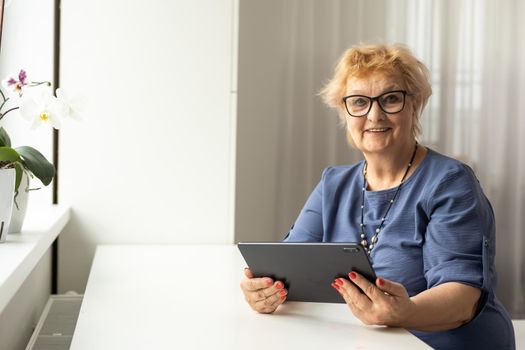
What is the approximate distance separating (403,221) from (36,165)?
3.04 feet

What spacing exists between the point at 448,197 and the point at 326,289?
0.40 meters

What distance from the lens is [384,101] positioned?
6.75 ft

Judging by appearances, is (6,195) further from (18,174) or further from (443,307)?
(443,307)

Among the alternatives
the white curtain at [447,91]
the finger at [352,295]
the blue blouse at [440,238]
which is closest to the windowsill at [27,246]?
the finger at [352,295]

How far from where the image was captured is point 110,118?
283 cm

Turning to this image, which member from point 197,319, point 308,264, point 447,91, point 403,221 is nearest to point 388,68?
point 403,221

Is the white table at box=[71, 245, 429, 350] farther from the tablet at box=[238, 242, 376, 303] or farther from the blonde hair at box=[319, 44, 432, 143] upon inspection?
the blonde hair at box=[319, 44, 432, 143]

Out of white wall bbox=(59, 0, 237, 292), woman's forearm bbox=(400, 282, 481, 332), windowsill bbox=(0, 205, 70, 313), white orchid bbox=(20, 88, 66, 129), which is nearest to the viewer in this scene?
windowsill bbox=(0, 205, 70, 313)

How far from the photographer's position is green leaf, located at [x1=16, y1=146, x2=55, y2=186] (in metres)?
2.03

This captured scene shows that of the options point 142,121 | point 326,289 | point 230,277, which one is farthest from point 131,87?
point 326,289

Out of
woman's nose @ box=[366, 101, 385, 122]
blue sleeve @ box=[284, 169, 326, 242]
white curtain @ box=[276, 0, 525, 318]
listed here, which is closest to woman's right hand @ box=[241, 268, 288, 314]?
blue sleeve @ box=[284, 169, 326, 242]

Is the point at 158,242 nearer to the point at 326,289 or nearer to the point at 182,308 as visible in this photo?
the point at 182,308

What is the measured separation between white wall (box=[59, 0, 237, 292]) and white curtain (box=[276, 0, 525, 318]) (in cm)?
127

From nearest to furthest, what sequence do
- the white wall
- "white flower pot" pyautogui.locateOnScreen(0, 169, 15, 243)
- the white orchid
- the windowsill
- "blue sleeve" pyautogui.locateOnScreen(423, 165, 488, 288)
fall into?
1. the windowsill
2. "blue sleeve" pyautogui.locateOnScreen(423, 165, 488, 288)
3. "white flower pot" pyautogui.locateOnScreen(0, 169, 15, 243)
4. the white orchid
5. the white wall
